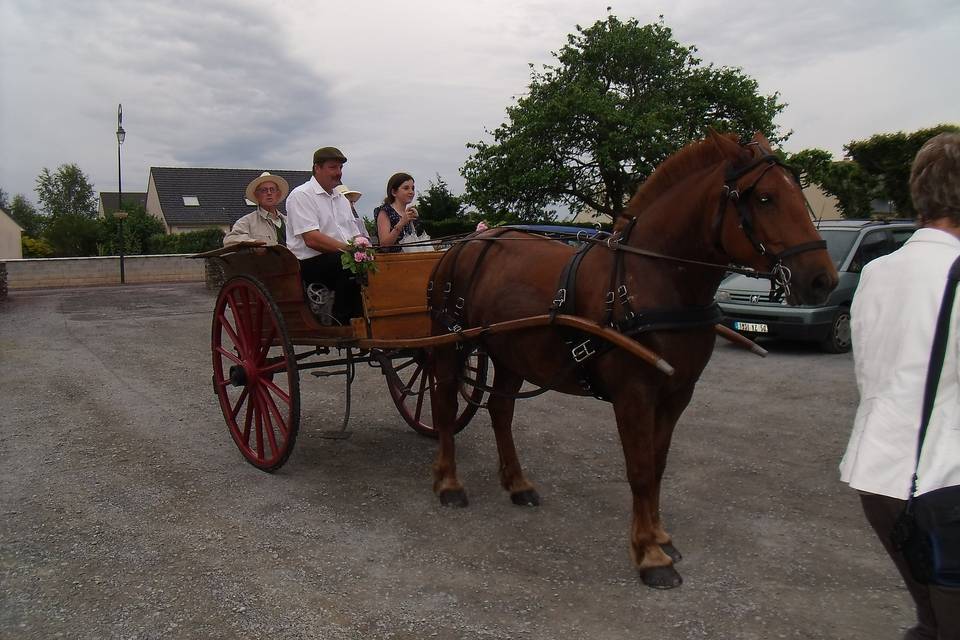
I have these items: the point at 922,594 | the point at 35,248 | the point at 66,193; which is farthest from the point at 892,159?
the point at 66,193

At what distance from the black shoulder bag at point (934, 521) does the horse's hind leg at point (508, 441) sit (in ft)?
9.03

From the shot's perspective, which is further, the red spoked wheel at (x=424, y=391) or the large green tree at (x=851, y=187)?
the large green tree at (x=851, y=187)

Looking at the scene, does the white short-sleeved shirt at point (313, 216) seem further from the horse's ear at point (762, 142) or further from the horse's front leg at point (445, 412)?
the horse's ear at point (762, 142)

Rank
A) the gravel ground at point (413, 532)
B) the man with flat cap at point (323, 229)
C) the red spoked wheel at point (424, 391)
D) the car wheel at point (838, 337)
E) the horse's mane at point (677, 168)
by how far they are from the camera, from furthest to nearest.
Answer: the car wheel at point (838, 337) < the red spoked wheel at point (424, 391) < the man with flat cap at point (323, 229) < the horse's mane at point (677, 168) < the gravel ground at point (413, 532)

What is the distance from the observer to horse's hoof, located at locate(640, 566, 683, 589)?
3.41 metres

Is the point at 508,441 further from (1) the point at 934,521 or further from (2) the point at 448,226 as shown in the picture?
(2) the point at 448,226

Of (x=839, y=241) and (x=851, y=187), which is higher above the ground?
(x=851, y=187)

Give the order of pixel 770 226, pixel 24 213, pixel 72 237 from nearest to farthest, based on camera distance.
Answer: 1. pixel 770 226
2. pixel 72 237
3. pixel 24 213

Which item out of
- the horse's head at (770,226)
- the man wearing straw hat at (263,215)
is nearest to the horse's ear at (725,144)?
the horse's head at (770,226)

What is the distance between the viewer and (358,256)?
474 centimetres

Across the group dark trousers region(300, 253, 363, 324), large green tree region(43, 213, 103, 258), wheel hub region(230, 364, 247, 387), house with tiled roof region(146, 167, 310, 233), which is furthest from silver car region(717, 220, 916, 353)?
house with tiled roof region(146, 167, 310, 233)

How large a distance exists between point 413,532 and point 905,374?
9.49 ft

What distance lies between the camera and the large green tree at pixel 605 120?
17.2m

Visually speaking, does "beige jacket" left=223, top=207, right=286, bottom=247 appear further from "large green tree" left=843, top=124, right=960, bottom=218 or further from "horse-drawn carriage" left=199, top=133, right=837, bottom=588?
"large green tree" left=843, top=124, right=960, bottom=218
